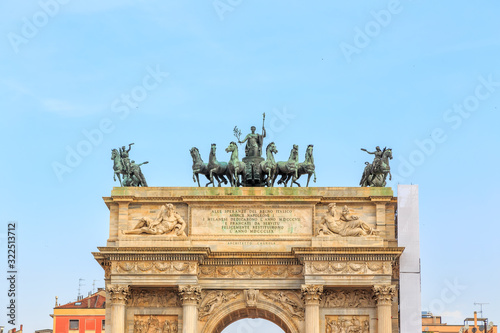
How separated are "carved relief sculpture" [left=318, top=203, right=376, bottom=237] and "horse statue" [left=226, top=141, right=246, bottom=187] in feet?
13.1

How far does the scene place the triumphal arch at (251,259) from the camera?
46.6m

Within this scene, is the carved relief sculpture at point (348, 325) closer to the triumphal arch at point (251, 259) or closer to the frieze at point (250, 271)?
the triumphal arch at point (251, 259)

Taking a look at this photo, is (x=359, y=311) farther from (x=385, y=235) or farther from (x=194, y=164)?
(x=194, y=164)

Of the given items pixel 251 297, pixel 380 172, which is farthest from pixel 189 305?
pixel 380 172

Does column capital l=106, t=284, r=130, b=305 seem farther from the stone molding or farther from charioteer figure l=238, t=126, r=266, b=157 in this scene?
charioteer figure l=238, t=126, r=266, b=157

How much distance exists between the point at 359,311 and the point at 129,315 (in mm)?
9084

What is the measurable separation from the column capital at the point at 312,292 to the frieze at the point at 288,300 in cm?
78

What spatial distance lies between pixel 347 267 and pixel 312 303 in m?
1.96

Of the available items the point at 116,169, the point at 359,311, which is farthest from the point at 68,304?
the point at 359,311

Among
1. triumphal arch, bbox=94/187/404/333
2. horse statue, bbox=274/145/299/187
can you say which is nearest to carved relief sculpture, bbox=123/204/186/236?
triumphal arch, bbox=94/187/404/333

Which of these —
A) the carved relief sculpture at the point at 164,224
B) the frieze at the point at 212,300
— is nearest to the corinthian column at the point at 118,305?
the carved relief sculpture at the point at 164,224

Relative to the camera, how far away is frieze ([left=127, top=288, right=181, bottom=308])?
156 feet

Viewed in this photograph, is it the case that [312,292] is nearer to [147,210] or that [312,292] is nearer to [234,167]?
[234,167]

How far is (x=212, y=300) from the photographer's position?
4747 cm
